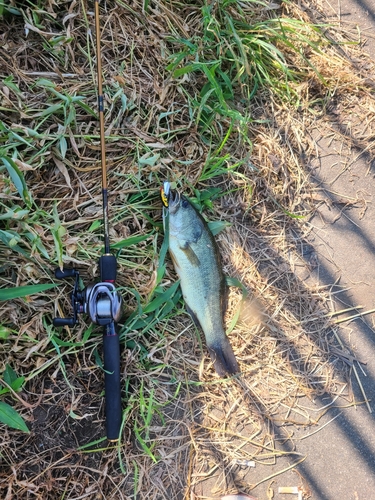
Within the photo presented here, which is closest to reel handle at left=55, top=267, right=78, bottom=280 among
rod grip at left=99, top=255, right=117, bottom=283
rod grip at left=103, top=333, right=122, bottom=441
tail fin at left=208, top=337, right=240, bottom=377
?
rod grip at left=99, top=255, right=117, bottom=283

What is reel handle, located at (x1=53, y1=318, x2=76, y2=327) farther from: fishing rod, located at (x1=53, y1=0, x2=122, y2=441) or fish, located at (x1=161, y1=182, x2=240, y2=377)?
fish, located at (x1=161, y1=182, x2=240, y2=377)

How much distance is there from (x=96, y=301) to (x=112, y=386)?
1.60 feet

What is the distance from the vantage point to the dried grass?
2.32 m

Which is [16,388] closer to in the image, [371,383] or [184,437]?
[184,437]

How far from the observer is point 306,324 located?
269 cm

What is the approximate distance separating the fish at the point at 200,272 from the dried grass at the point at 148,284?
0.11 metres

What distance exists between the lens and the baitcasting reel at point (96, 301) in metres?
2.15

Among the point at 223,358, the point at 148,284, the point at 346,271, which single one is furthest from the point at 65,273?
the point at 346,271

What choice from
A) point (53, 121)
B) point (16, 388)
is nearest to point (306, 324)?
point (16, 388)

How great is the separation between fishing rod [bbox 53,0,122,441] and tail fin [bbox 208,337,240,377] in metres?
0.57

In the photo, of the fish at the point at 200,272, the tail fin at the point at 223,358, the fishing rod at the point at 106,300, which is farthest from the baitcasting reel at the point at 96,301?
the tail fin at the point at 223,358

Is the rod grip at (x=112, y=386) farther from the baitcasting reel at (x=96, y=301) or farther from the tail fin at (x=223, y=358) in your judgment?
the tail fin at (x=223, y=358)

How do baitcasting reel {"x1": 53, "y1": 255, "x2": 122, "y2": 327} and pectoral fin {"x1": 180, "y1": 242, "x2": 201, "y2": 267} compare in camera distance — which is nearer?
baitcasting reel {"x1": 53, "y1": 255, "x2": 122, "y2": 327}

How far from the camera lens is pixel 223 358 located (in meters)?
2.46
